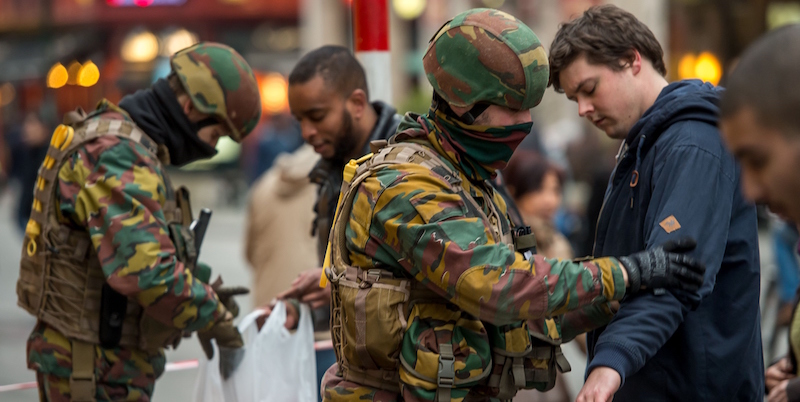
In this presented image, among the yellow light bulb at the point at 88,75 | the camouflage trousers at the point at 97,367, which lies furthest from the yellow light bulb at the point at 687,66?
the yellow light bulb at the point at 88,75

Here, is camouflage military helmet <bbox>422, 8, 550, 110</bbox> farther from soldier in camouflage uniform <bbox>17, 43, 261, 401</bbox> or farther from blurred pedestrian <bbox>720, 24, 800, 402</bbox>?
soldier in camouflage uniform <bbox>17, 43, 261, 401</bbox>

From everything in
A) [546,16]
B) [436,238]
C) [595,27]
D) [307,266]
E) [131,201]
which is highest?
[595,27]

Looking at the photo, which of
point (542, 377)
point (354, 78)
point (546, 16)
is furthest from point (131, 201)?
point (546, 16)

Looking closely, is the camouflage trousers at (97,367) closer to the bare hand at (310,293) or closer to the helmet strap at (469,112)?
the bare hand at (310,293)

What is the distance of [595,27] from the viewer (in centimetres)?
282

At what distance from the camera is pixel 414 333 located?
2.40m

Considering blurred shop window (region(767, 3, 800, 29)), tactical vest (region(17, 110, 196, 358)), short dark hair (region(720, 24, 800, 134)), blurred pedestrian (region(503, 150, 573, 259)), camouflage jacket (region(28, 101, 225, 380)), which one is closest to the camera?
short dark hair (region(720, 24, 800, 134))

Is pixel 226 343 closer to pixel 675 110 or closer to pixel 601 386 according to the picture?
pixel 601 386

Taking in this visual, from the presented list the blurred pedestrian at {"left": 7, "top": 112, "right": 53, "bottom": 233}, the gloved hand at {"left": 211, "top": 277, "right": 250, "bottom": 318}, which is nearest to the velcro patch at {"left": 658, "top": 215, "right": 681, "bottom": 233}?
the gloved hand at {"left": 211, "top": 277, "right": 250, "bottom": 318}

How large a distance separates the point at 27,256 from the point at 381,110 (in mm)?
1569

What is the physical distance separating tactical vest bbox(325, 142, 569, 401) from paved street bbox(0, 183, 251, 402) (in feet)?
5.36

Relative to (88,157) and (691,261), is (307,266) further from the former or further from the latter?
(691,261)

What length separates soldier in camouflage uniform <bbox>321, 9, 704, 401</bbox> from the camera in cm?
230

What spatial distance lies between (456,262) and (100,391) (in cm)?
182
